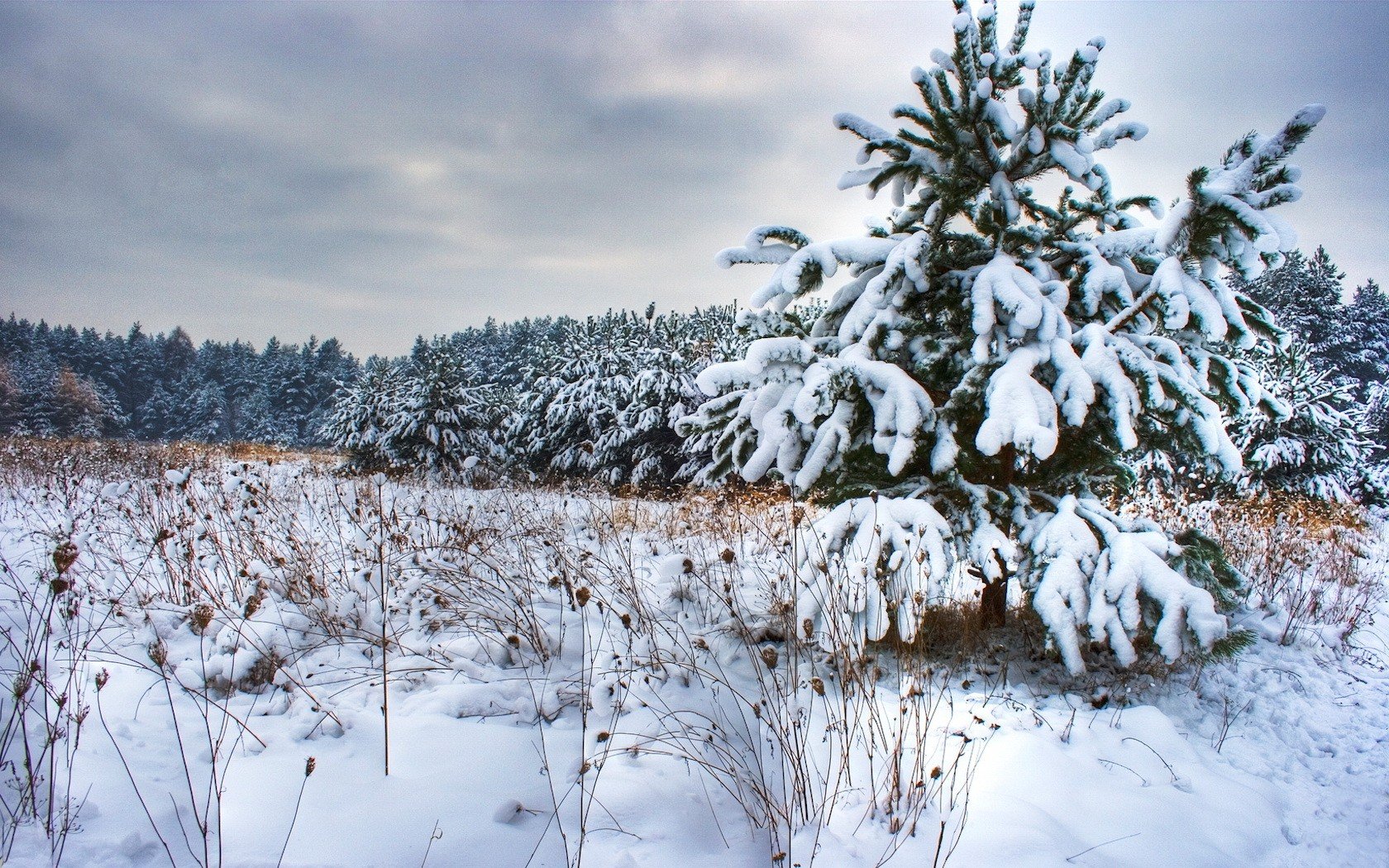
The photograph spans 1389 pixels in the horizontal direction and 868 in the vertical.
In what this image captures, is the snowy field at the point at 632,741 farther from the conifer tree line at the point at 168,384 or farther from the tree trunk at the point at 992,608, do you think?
the conifer tree line at the point at 168,384

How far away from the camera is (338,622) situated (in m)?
3.00

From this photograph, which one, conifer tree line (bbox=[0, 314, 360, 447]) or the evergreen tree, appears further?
conifer tree line (bbox=[0, 314, 360, 447])

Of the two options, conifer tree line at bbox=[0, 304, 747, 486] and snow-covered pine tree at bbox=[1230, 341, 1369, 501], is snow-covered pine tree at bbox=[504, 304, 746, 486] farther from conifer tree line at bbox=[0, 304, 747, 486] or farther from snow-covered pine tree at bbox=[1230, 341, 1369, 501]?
snow-covered pine tree at bbox=[1230, 341, 1369, 501]

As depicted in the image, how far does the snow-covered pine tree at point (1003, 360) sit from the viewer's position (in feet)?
7.41

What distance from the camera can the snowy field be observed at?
168 centimetres

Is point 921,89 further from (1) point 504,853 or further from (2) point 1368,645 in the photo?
(2) point 1368,645

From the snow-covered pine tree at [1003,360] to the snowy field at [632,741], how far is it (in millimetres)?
358

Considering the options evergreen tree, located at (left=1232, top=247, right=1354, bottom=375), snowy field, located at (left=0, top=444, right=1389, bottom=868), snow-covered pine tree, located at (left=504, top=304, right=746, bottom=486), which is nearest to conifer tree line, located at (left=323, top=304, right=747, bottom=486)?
snow-covered pine tree, located at (left=504, top=304, right=746, bottom=486)

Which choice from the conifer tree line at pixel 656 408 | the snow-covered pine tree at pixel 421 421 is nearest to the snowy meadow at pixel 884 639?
the conifer tree line at pixel 656 408

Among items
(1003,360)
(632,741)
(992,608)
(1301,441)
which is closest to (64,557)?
(632,741)

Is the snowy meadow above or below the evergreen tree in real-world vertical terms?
below

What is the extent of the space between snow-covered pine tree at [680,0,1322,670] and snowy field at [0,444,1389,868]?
1.17ft

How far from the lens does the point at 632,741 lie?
2.20m

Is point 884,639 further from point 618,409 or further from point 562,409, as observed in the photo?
point 562,409
